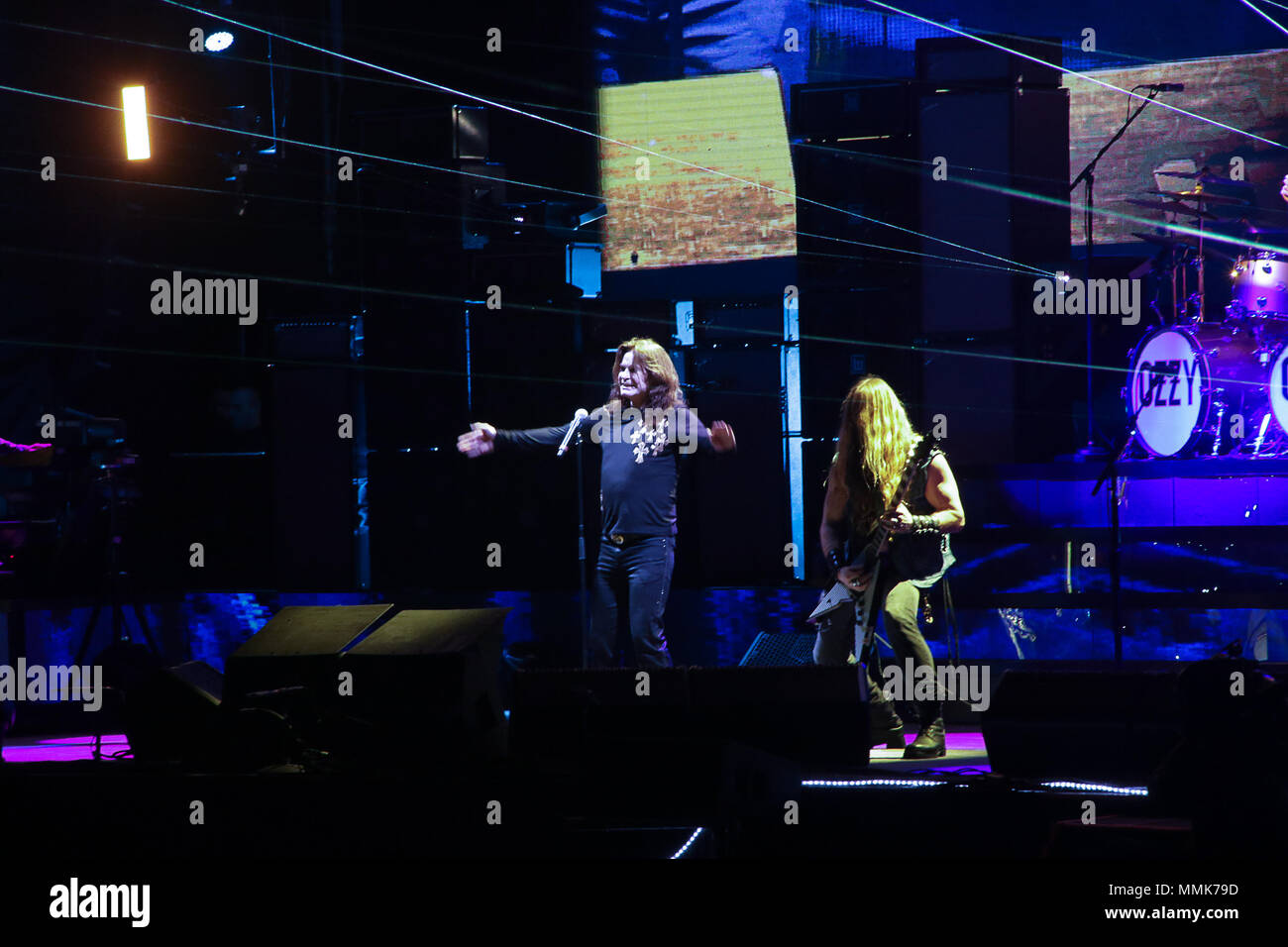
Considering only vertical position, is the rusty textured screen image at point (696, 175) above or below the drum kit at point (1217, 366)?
above

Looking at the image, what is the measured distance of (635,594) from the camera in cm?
541

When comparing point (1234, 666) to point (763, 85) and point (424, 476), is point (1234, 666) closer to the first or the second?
point (424, 476)

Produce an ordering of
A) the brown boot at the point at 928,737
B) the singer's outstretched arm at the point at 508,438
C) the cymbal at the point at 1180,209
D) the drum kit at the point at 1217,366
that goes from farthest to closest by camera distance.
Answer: the cymbal at the point at 1180,209 < the drum kit at the point at 1217,366 < the singer's outstretched arm at the point at 508,438 < the brown boot at the point at 928,737

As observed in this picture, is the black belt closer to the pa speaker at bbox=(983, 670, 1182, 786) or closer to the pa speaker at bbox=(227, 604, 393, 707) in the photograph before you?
the pa speaker at bbox=(227, 604, 393, 707)

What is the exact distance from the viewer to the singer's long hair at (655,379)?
221 inches

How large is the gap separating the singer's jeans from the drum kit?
11.9 ft

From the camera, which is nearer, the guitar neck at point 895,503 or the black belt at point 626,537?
the guitar neck at point 895,503

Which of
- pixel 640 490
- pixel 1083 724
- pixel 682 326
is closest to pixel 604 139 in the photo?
pixel 682 326

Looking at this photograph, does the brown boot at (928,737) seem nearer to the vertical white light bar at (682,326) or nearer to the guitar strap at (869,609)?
the guitar strap at (869,609)

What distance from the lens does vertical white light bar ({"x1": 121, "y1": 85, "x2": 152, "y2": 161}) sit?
7.76 metres

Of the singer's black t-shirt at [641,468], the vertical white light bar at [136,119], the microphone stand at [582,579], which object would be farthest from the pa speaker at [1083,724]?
the vertical white light bar at [136,119]

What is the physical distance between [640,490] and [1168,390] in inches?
157

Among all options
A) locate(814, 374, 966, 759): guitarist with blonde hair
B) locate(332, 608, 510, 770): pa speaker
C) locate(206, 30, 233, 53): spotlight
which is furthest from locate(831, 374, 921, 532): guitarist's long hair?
locate(206, 30, 233, 53): spotlight

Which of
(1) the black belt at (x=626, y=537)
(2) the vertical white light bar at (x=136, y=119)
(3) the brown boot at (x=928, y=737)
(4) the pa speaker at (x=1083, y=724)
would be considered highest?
(2) the vertical white light bar at (x=136, y=119)
